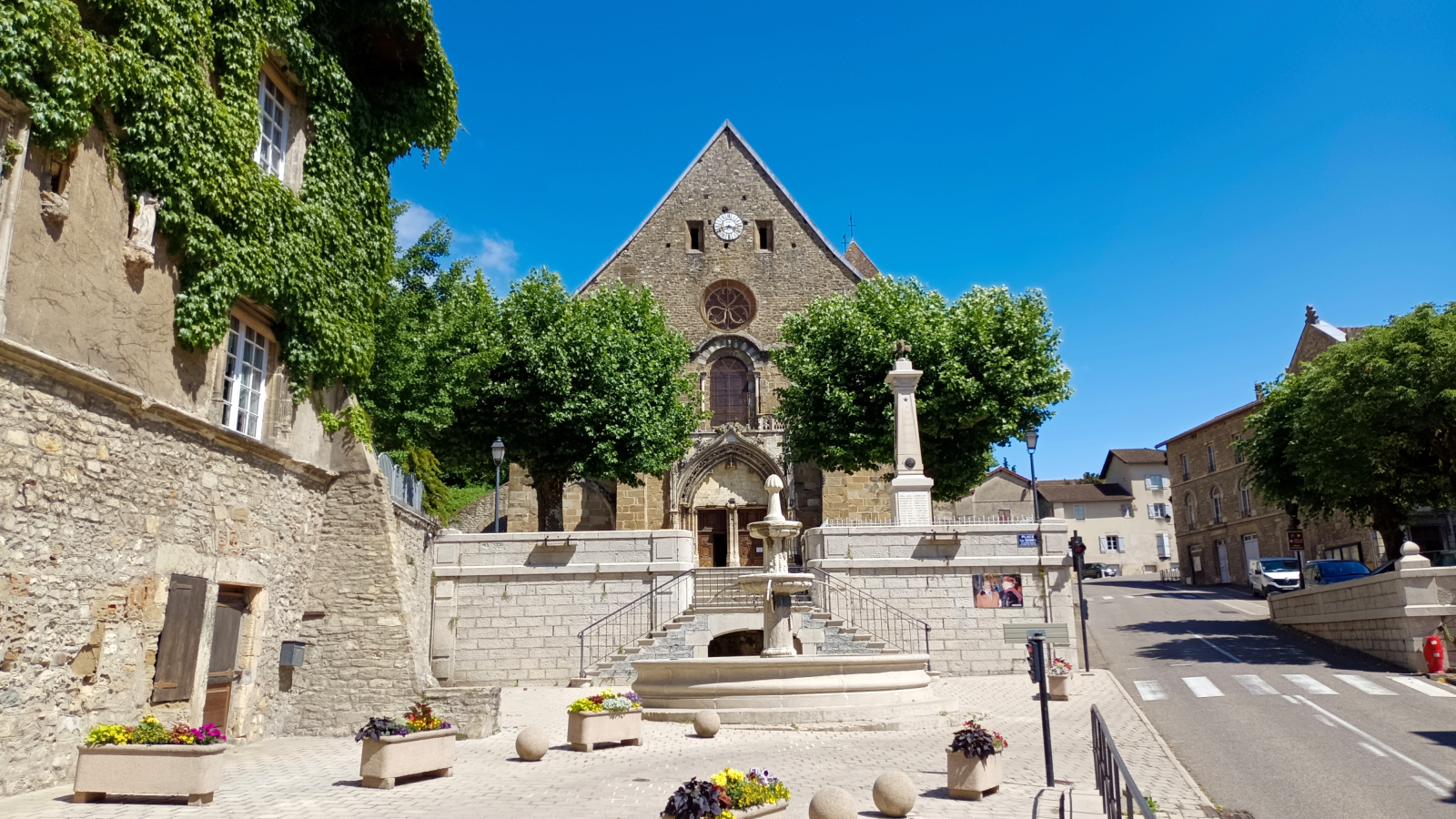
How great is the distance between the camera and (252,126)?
1145cm

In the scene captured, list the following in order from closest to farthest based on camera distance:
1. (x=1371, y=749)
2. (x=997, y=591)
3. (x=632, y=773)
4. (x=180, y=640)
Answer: (x=632, y=773)
(x=180, y=640)
(x=1371, y=749)
(x=997, y=591)

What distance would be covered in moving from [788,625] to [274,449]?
25.1 feet

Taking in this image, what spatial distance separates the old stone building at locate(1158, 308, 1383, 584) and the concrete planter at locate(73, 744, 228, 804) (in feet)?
121

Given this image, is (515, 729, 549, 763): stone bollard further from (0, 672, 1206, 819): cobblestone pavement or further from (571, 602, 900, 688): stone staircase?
(571, 602, 900, 688): stone staircase

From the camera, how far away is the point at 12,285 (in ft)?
26.9

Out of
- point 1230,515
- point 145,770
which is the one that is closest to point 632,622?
point 145,770

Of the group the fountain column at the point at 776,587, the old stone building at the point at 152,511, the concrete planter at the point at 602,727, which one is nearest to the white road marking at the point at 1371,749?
the fountain column at the point at 776,587

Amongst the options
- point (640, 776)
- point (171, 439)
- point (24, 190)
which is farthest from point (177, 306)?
point (640, 776)

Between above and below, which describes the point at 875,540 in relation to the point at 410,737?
above

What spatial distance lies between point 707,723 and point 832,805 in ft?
17.8

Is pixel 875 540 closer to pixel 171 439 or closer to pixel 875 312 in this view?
pixel 875 312

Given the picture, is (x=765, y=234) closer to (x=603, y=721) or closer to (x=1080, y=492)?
(x=603, y=721)

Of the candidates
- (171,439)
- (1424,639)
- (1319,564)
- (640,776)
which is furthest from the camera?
(1319,564)

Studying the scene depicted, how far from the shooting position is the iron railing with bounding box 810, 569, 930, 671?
18406 millimetres
